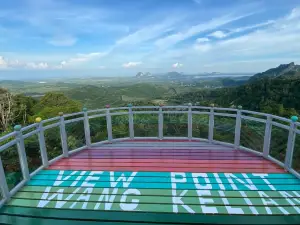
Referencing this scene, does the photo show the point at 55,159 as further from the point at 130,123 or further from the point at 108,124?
the point at 130,123

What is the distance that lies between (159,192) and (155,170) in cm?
83

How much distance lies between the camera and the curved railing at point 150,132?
3812mm

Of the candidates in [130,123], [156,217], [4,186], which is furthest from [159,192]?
[130,123]

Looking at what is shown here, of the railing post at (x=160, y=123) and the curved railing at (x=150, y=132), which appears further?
the railing post at (x=160, y=123)

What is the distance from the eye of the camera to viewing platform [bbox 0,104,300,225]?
301cm

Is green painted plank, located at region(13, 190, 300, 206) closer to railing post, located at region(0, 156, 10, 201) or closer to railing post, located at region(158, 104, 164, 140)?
railing post, located at region(0, 156, 10, 201)

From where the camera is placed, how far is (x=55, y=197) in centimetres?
341

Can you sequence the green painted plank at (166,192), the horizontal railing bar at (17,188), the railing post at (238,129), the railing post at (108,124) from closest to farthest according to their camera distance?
the green painted plank at (166,192) → the horizontal railing bar at (17,188) → the railing post at (238,129) → the railing post at (108,124)

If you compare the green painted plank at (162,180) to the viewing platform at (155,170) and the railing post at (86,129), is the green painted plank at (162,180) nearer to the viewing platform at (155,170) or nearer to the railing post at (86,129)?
the viewing platform at (155,170)

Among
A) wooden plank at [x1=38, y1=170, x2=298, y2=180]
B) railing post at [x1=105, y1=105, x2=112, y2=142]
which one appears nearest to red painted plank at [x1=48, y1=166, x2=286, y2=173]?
wooden plank at [x1=38, y1=170, x2=298, y2=180]

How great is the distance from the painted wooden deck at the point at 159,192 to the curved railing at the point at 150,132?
278mm

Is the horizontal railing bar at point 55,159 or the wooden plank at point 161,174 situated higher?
the horizontal railing bar at point 55,159

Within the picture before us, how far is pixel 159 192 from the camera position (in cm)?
349

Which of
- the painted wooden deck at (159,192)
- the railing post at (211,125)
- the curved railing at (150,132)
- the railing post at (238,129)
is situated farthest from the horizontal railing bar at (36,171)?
the railing post at (238,129)
